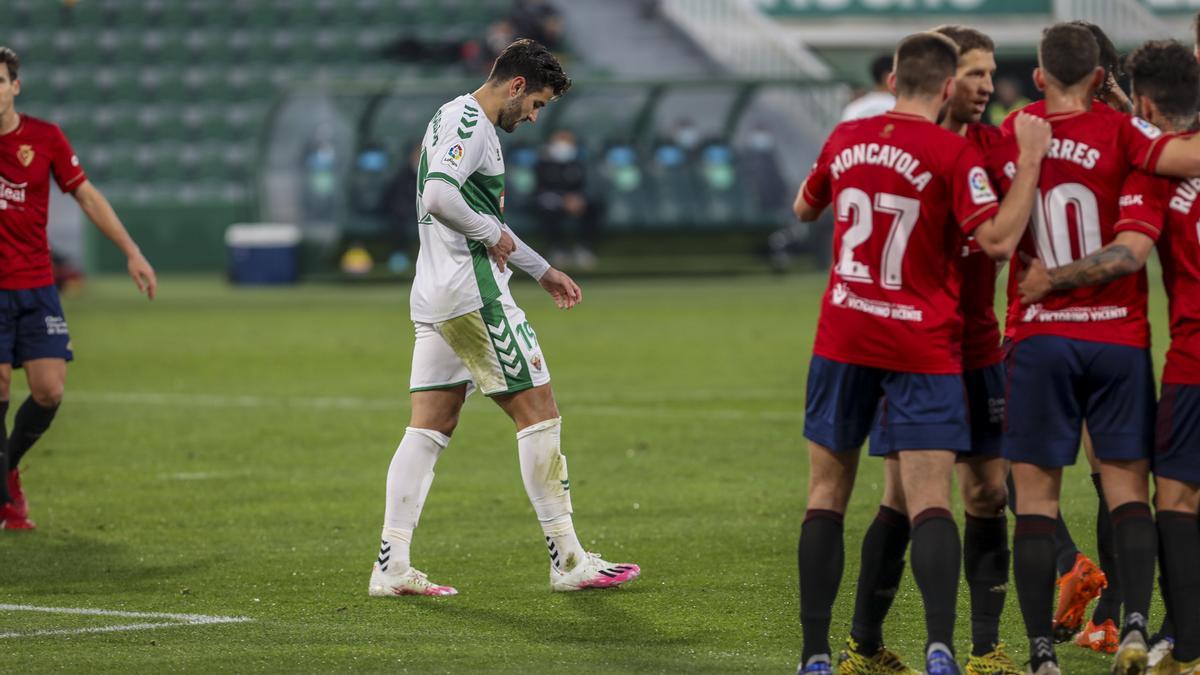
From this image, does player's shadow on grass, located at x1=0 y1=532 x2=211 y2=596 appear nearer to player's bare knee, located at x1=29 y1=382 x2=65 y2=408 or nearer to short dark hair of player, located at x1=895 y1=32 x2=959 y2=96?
player's bare knee, located at x1=29 y1=382 x2=65 y2=408

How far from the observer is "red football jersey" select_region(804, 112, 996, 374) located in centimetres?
502

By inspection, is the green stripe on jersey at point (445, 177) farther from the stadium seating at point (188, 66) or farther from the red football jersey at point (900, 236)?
the stadium seating at point (188, 66)

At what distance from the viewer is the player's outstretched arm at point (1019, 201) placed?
4930mm

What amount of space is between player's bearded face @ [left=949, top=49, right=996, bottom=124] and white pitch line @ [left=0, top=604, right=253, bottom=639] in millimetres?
2956

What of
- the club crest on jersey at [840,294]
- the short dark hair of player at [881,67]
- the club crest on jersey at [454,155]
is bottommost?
the club crest on jersey at [840,294]

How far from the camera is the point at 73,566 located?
24.8 ft

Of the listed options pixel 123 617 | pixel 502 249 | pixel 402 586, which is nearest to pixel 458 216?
pixel 502 249

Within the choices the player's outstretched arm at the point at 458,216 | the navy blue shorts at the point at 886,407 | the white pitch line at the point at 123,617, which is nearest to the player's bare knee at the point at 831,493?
the navy blue shorts at the point at 886,407

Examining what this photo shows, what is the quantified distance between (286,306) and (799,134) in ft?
29.5

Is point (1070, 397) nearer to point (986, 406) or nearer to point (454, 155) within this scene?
point (986, 406)

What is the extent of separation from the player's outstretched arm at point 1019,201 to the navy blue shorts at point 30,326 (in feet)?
16.0

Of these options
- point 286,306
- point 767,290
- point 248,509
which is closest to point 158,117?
point 286,306

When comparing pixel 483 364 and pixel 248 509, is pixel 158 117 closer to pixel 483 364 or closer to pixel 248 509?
pixel 248 509

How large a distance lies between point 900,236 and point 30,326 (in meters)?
4.76
